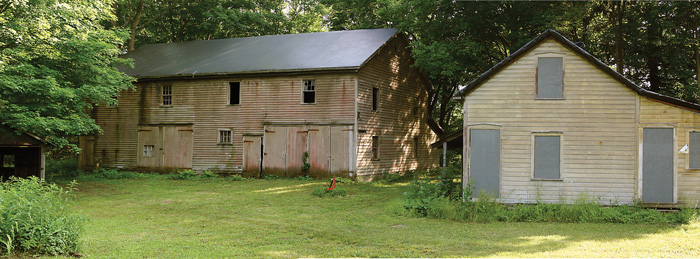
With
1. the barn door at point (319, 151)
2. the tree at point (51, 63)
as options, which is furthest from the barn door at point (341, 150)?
the tree at point (51, 63)

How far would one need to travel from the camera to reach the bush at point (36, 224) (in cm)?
844

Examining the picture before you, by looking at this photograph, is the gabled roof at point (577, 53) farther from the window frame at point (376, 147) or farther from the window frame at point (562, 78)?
the window frame at point (376, 147)

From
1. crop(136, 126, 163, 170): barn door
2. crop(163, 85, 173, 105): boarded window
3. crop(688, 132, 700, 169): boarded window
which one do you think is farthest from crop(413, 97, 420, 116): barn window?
crop(688, 132, 700, 169): boarded window

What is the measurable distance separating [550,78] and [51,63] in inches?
732

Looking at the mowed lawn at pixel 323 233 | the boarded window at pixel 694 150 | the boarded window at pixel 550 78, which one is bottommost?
the mowed lawn at pixel 323 233

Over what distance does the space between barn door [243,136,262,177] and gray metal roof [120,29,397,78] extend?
3415 millimetres

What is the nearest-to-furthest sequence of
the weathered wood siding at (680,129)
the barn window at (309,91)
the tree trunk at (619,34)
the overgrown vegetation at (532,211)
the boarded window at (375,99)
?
the overgrown vegetation at (532,211), the weathered wood siding at (680,129), the tree trunk at (619,34), the barn window at (309,91), the boarded window at (375,99)

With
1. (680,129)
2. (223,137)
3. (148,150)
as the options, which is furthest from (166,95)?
(680,129)

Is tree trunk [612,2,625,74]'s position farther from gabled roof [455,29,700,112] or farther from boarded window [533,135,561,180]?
→ boarded window [533,135,561,180]

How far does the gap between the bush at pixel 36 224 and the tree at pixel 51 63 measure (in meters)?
10.3

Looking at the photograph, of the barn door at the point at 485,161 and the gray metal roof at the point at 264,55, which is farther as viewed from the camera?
the gray metal roof at the point at 264,55

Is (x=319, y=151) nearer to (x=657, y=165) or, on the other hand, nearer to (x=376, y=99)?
(x=376, y=99)

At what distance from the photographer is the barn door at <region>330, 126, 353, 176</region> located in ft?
79.4

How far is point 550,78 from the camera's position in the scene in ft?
49.0
